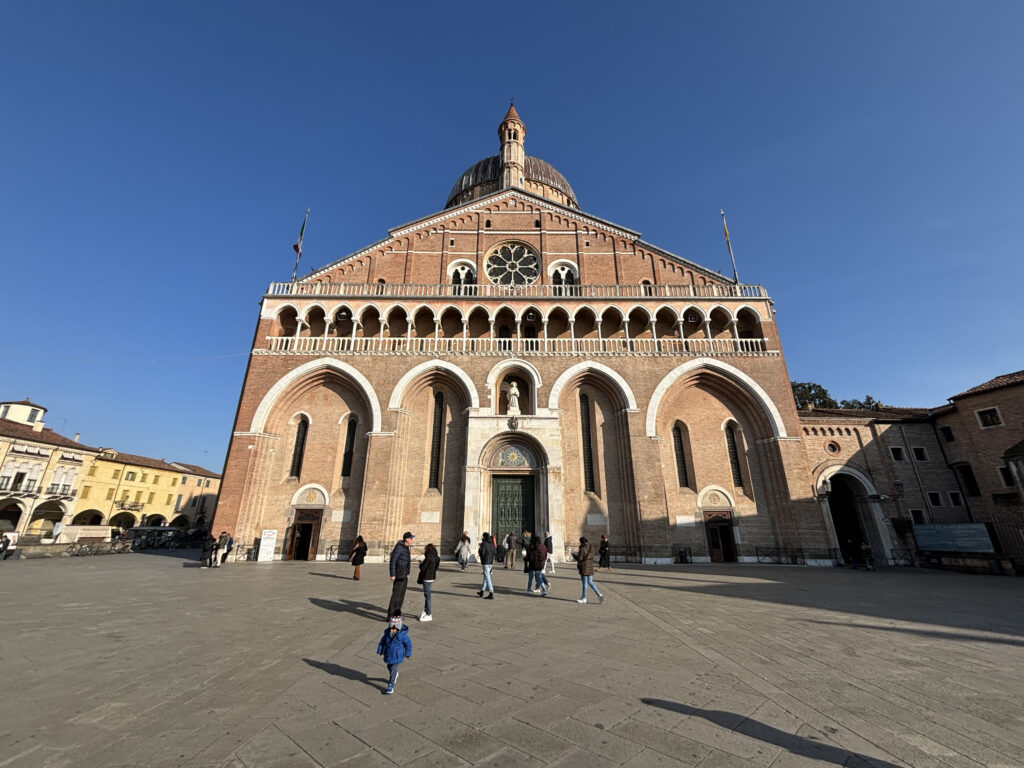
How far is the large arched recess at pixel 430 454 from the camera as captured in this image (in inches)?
701

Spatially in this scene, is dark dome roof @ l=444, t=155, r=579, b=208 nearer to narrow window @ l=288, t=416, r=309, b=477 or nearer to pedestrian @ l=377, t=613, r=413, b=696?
narrow window @ l=288, t=416, r=309, b=477

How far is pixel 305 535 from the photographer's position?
59.8 ft

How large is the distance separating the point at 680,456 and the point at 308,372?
18.4m

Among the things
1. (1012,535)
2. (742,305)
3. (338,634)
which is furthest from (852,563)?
(338,634)

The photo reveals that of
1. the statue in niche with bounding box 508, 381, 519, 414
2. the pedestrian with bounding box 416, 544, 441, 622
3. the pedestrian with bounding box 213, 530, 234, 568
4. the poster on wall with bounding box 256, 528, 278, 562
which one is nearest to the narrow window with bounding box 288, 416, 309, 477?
the poster on wall with bounding box 256, 528, 278, 562

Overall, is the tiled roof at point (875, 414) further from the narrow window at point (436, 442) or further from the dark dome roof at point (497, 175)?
the dark dome roof at point (497, 175)

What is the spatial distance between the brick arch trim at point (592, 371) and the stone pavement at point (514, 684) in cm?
1061

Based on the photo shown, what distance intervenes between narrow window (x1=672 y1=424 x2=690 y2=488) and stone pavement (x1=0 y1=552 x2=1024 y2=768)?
9976 mm

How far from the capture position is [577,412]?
19891 millimetres

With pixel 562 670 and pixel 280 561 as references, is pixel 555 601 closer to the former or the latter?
pixel 562 670

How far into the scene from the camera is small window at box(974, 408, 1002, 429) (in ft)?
60.2

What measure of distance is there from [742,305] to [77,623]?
25078 millimetres

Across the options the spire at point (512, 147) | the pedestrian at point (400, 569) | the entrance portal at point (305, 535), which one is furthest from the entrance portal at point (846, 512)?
Answer: the spire at point (512, 147)

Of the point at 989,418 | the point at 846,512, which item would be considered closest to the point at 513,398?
the point at 846,512
